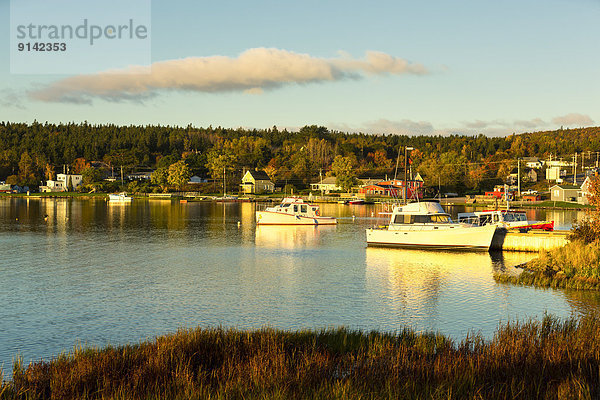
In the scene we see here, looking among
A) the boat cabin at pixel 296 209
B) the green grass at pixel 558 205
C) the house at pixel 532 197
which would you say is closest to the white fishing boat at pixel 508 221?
the boat cabin at pixel 296 209

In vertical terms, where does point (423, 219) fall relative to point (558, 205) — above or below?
above

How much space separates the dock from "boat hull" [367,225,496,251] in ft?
5.25

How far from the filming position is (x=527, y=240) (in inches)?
1876

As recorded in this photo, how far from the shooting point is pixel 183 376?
14258mm

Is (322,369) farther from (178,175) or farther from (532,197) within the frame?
(178,175)

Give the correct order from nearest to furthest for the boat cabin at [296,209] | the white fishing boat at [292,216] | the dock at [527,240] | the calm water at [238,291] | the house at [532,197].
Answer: the calm water at [238,291]
the dock at [527,240]
the white fishing boat at [292,216]
the boat cabin at [296,209]
the house at [532,197]

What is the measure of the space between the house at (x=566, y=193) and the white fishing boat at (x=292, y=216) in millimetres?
76845

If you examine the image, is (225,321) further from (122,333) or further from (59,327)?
(59,327)

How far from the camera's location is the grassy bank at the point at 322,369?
13.2 metres

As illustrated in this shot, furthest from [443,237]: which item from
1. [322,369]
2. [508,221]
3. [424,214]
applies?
[322,369]

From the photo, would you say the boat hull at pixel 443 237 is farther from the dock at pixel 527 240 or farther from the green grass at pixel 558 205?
the green grass at pixel 558 205

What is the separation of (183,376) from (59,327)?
11.9 meters

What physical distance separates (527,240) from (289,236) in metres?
27.5

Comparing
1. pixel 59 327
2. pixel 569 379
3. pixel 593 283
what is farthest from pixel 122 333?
pixel 593 283
